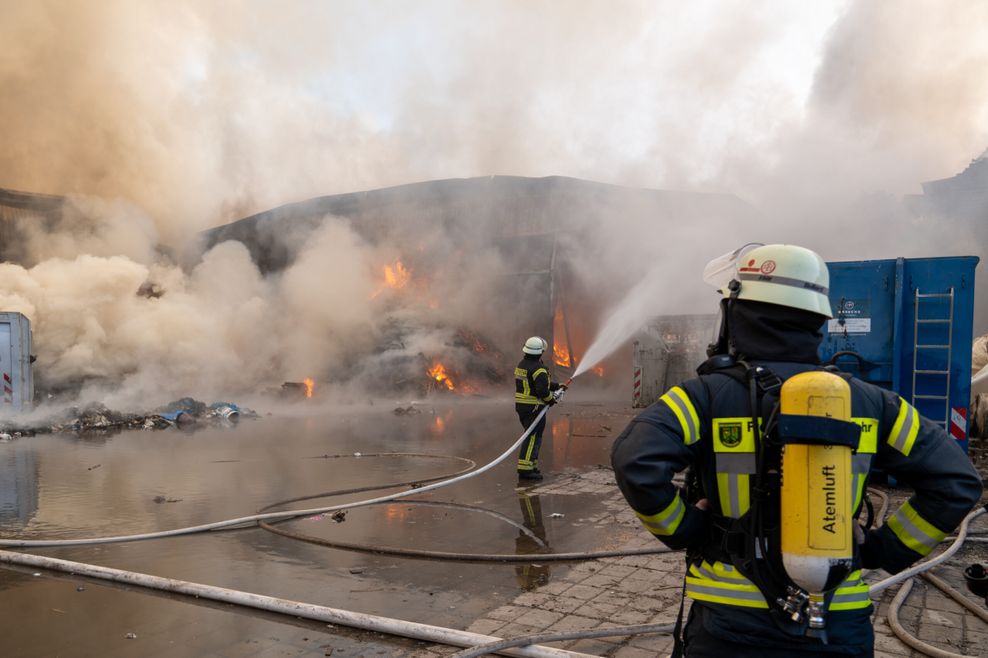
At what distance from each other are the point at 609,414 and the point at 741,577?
1369cm

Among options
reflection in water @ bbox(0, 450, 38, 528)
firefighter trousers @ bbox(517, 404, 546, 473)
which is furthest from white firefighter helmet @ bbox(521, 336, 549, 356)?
reflection in water @ bbox(0, 450, 38, 528)

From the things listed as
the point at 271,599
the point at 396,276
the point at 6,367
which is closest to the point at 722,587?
the point at 271,599

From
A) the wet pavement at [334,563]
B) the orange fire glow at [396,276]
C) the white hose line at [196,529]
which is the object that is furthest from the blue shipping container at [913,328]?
the orange fire glow at [396,276]

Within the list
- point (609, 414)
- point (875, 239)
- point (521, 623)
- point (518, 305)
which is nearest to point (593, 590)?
point (521, 623)

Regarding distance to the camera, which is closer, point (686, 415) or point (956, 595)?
point (686, 415)

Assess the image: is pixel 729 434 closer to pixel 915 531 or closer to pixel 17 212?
pixel 915 531

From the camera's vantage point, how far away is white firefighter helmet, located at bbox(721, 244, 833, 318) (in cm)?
192

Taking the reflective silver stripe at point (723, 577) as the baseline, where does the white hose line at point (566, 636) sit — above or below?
below

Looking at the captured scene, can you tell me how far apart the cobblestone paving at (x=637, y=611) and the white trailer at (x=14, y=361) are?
A: 40.4ft

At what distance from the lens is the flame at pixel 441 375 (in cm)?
2005

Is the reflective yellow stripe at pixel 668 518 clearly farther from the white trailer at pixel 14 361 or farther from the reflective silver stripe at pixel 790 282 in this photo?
the white trailer at pixel 14 361

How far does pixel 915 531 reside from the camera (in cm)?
188

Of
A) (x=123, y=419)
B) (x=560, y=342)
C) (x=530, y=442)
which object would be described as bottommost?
(x=123, y=419)

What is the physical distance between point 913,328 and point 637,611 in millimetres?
4801
